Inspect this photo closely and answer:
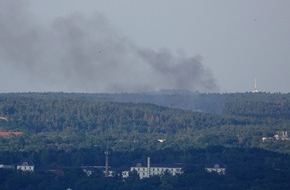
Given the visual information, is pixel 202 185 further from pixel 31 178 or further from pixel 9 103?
pixel 9 103

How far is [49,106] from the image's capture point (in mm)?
124875

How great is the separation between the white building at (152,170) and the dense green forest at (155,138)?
757 millimetres

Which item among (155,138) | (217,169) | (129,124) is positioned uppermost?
(129,124)

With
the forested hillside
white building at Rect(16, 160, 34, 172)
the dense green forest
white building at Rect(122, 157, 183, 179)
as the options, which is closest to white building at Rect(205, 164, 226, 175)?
the dense green forest

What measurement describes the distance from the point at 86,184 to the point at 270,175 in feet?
29.2

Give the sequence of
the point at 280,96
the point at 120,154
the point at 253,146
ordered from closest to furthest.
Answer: the point at 120,154 < the point at 253,146 < the point at 280,96

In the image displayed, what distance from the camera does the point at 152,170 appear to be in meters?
80.1

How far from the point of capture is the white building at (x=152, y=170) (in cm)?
7709

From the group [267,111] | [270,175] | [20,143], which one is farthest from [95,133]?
[270,175]

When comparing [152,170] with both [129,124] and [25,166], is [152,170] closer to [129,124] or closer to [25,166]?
[25,166]

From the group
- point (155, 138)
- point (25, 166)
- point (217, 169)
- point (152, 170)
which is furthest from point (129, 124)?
point (217, 169)

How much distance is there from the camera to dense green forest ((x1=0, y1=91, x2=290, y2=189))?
7031 cm

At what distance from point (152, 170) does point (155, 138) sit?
20961 millimetres

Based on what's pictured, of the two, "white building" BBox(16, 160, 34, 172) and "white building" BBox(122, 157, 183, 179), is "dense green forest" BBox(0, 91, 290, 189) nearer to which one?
"white building" BBox(16, 160, 34, 172)
